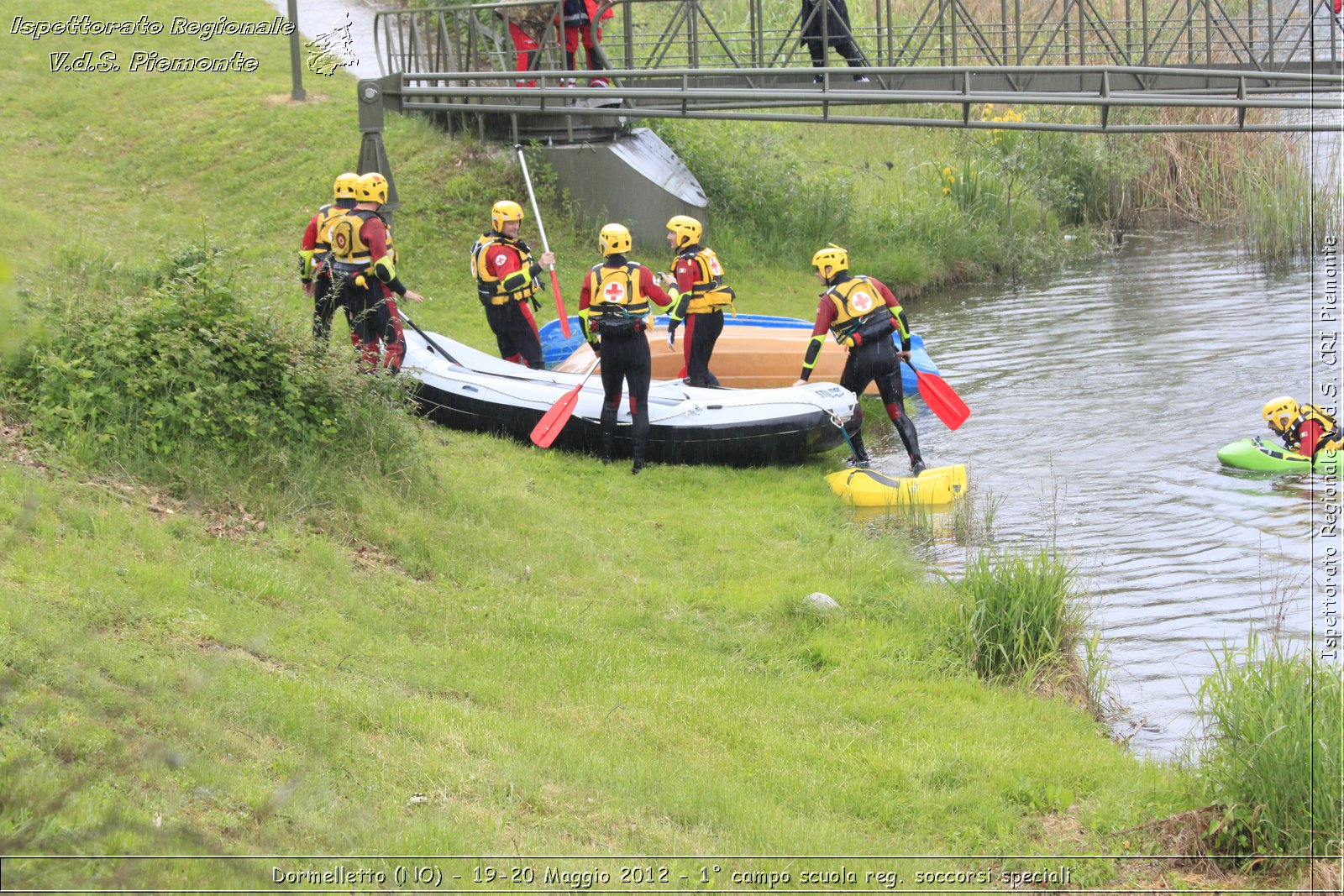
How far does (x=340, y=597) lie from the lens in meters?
7.30

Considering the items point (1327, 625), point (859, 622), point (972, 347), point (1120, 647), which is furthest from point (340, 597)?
point (972, 347)

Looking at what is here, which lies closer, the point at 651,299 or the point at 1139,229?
the point at 651,299

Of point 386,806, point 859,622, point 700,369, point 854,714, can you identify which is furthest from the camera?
point 700,369

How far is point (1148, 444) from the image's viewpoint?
500 inches

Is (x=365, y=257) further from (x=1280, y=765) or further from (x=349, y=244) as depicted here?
(x=1280, y=765)

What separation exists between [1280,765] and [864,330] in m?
6.90

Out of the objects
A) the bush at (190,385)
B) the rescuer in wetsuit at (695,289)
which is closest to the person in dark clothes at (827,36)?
the rescuer in wetsuit at (695,289)

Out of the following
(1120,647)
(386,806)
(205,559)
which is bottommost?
(1120,647)

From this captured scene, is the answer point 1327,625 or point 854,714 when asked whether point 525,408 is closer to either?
point 854,714

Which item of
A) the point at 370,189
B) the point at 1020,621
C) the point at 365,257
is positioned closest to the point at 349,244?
the point at 365,257

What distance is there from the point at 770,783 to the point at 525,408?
259 inches

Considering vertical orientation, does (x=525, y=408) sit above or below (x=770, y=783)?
above

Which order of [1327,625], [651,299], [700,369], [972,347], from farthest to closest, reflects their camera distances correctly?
[972,347], [700,369], [651,299], [1327,625]

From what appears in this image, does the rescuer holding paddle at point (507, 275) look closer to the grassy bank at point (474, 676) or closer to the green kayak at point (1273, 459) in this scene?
the grassy bank at point (474, 676)
